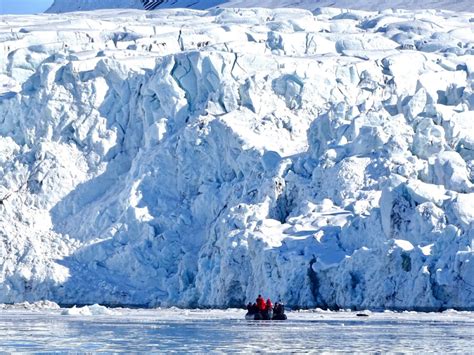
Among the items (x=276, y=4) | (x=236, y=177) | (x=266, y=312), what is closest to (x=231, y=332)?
(x=266, y=312)

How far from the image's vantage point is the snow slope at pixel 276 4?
62.2 meters

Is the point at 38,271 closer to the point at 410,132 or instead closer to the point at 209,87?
the point at 209,87

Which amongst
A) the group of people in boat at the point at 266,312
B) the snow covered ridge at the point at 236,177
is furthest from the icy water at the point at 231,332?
the snow covered ridge at the point at 236,177

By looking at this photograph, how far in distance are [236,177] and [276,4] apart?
34.4m

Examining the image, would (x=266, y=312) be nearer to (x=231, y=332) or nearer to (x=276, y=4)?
(x=231, y=332)

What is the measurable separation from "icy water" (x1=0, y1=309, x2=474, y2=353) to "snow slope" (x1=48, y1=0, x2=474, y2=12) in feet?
126

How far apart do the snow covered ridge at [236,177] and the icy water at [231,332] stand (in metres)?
2.99

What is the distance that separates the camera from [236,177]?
116 ft

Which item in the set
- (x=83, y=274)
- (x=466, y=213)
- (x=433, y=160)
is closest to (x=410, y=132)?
(x=433, y=160)

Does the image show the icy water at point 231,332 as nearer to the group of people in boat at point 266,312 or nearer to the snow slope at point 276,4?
the group of people in boat at point 266,312

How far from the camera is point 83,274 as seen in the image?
3416 cm

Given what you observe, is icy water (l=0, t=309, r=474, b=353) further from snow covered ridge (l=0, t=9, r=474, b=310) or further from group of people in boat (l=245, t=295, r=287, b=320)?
snow covered ridge (l=0, t=9, r=474, b=310)

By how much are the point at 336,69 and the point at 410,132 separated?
5974 mm

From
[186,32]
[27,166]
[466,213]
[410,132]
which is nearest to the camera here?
[466,213]
